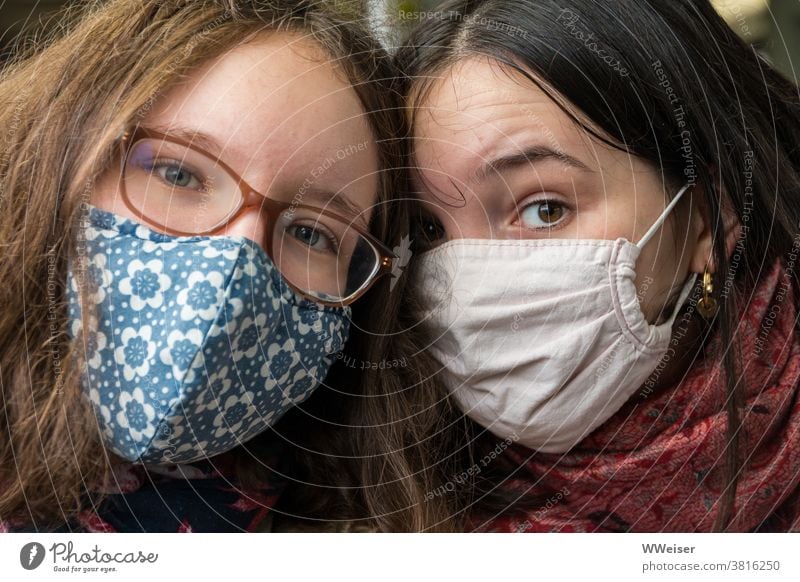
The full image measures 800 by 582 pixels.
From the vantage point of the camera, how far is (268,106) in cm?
46

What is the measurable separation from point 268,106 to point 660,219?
0.86ft

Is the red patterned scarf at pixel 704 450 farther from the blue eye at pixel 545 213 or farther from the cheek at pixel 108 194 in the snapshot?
the cheek at pixel 108 194

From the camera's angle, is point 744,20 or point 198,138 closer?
point 198,138

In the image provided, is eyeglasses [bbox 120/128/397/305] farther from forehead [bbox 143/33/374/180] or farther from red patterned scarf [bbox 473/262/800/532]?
red patterned scarf [bbox 473/262/800/532]

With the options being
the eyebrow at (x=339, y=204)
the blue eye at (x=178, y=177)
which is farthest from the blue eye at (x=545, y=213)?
the blue eye at (x=178, y=177)

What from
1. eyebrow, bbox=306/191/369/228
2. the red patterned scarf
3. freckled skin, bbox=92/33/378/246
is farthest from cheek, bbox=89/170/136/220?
the red patterned scarf

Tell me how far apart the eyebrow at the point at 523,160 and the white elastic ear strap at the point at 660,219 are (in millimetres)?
68

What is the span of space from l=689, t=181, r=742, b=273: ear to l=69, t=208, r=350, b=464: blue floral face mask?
0.89 feet

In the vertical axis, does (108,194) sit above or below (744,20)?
below

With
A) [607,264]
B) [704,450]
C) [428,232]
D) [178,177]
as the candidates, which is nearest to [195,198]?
[178,177]

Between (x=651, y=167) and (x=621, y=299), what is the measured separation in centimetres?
9

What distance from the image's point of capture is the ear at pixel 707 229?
534 millimetres

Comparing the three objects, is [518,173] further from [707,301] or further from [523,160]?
[707,301]

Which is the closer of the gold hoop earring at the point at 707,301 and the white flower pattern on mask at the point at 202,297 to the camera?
the white flower pattern on mask at the point at 202,297
